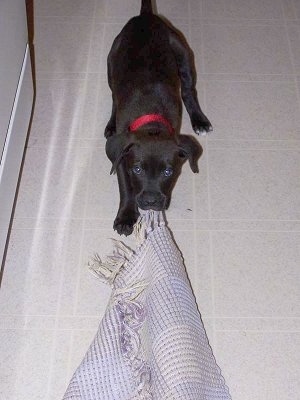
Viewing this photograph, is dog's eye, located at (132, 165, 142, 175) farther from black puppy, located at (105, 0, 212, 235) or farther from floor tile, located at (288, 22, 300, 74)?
floor tile, located at (288, 22, 300, 74)

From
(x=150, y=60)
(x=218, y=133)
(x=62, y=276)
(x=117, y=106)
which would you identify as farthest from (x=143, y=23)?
(x=62, y=276)

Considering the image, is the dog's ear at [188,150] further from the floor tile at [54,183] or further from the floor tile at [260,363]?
the floor tile at [260,363]

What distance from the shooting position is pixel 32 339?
2432mm

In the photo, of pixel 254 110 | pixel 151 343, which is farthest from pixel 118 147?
pixel 254 110

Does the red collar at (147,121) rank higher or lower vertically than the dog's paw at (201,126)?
higher

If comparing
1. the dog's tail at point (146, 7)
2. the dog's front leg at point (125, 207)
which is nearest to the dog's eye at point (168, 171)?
the dog's front leg at point (125, 207)

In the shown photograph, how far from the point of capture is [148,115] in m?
2.73

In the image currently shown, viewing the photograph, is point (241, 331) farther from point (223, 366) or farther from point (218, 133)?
point (218, 133)

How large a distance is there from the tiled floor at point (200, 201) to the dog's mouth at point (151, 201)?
210 mm

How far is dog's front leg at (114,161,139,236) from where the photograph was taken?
8.93 ft

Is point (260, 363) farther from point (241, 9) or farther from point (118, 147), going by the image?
point (241, 9)

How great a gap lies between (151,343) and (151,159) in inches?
30.4

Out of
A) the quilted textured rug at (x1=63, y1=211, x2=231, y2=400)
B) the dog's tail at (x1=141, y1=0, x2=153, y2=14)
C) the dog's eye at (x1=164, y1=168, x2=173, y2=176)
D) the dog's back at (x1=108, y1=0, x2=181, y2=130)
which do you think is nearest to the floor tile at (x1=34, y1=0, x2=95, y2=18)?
the dog's tail at (x1=141, y1=0, x2=153, y2=14)

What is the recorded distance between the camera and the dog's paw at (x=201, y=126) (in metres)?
3.07
